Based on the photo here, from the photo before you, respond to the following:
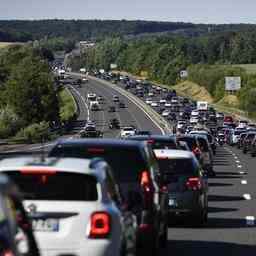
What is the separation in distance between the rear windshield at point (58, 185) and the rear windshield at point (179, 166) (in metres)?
9.75

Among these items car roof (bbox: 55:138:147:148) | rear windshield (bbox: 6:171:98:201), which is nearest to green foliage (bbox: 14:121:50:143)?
car roof (bbox: 55:138:147:148)

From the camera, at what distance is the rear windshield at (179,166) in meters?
20.4

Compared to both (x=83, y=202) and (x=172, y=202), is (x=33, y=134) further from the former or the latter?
(x=83, y=202)

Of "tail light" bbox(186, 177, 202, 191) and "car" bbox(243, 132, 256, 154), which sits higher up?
"tail light" bbox(186, 177, 202, 191)

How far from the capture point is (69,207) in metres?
10.4

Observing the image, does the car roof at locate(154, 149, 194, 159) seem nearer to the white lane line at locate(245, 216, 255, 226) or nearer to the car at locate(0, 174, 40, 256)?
the white lane line at locate(245, 216, 255, 226)

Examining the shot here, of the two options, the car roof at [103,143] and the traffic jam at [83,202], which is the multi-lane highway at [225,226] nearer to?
the traffic jam at [83,202]

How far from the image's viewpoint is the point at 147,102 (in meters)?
187

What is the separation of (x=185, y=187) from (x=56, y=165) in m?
9.64

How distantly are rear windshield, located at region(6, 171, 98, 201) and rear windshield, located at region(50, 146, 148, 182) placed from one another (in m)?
3.37

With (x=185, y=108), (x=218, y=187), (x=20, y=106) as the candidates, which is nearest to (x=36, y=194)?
(x=218, y=187)

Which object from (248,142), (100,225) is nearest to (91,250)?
(100,225)

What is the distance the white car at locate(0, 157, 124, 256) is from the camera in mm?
10195

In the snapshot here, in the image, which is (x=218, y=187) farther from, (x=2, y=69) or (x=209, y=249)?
(x=2, y=69)
